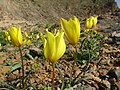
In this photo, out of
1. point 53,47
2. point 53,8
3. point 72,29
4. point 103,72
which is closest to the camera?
point 53,47

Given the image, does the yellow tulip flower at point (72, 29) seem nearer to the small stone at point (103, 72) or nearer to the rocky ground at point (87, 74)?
the rocky ground at point (87, 74)

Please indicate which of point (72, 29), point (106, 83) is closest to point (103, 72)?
point (106, 83)

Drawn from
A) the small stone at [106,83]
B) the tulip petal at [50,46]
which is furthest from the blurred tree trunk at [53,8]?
the tulip petal at [50,46]

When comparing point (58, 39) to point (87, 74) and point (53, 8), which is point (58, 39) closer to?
point (87, 74)

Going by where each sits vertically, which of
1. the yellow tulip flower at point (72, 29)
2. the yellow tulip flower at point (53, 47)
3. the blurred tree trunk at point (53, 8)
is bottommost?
the yellow tulip flower at point (53, 47)

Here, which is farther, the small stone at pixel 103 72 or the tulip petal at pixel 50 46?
the small stone at pixel 103 72

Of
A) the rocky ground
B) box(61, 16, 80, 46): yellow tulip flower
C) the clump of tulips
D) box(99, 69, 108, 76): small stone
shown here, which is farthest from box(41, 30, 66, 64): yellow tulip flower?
box(99, 69, 108, 76): small stone

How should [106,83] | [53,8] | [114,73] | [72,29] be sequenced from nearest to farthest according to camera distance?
[72,29] → [106,83] → [114,73] → [53,8]

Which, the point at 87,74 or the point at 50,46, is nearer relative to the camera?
the point at 50,46

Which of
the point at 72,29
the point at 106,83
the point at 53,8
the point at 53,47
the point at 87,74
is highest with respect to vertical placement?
the point at 53,8

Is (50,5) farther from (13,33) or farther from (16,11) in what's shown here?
(13,33)

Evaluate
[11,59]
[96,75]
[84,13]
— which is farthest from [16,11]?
[96,75]
